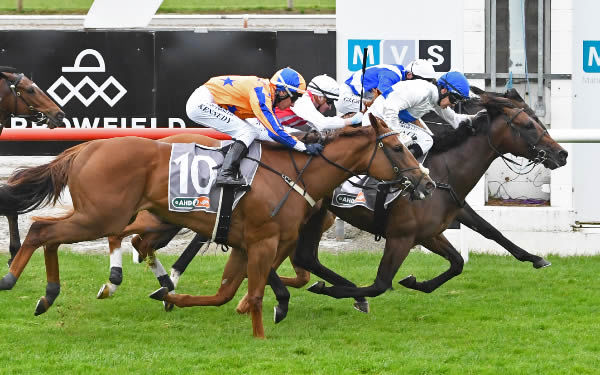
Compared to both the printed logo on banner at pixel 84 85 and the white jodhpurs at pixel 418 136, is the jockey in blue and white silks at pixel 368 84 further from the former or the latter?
the printed logo on banner at pixel 84 85

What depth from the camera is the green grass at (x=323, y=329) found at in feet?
18.7

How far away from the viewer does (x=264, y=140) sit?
6.89 metres

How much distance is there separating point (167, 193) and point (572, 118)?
518 cm

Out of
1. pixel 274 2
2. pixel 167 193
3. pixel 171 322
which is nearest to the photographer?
pixel 167 193

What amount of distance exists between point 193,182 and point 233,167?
9.9 inches

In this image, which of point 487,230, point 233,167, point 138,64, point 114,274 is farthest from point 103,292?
point 138,64

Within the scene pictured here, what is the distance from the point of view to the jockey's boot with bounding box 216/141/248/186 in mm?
6513

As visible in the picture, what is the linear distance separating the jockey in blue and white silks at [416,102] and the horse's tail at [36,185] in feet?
6.48

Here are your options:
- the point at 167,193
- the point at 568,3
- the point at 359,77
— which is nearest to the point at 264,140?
the point at 167,193

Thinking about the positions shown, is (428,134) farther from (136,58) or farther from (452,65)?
(136,58)

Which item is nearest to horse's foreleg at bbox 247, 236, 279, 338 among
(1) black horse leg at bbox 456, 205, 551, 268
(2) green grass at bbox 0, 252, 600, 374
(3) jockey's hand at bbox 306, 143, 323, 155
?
(2) green grass at bbox 0, 252, 600, 374

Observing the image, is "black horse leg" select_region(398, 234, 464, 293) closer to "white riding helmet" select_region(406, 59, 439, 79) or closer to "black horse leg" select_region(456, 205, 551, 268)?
"black horse leg" select_region(456, 205, 551, 268)

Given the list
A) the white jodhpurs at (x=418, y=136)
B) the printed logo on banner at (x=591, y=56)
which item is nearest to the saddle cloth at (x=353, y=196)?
the white jodhpurs at (x=418, y=136)

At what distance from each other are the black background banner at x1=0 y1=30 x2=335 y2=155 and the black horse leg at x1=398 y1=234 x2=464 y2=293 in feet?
10.5
